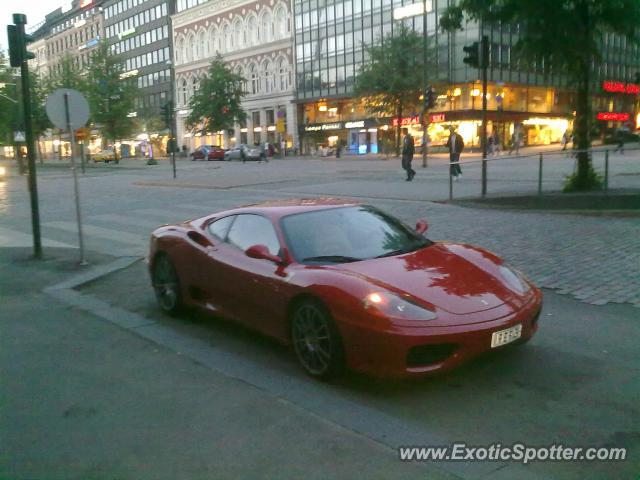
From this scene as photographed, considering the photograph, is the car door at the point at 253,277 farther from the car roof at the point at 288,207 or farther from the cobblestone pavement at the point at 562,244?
the cobblestone pavement at the point at 562,244

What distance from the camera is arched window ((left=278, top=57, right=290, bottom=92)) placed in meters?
72.7

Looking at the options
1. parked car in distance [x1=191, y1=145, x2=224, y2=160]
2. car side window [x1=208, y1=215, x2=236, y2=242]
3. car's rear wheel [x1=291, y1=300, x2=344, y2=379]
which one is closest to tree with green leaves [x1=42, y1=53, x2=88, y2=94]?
parked car in distance [x1=191, y1=145, x2=224, y2=160]

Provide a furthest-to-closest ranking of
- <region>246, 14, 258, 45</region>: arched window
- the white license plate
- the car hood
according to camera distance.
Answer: <region>246, 14, 258, 45</region>: arched window → the car hood → the white license plate

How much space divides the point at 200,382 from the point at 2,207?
1776 centimetres

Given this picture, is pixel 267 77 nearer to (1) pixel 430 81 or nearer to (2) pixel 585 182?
(1) pixel 430 81

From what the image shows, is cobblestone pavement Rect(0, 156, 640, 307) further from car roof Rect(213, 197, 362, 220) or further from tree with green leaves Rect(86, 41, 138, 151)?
tree with green leaves Rect(86, 41, 138, 151)

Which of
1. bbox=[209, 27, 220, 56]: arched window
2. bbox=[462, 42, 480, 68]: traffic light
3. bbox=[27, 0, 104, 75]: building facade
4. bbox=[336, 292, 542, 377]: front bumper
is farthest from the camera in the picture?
bbox=[27, 0, 104, 75]: building facade

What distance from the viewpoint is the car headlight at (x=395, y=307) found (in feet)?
14.1

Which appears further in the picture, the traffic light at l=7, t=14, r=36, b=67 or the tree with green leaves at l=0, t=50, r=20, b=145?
the tree with green leaves at l=0, t=50, r=20, b=145

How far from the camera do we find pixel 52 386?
4.92 metres

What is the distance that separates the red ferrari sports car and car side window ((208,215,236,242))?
0.05ft

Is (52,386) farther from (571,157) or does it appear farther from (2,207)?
(2,207)

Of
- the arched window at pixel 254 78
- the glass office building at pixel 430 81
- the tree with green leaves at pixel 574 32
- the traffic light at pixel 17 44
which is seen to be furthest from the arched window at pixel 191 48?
the traffic light at pixel 17 44

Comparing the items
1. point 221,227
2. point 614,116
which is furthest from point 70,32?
point 221,227
